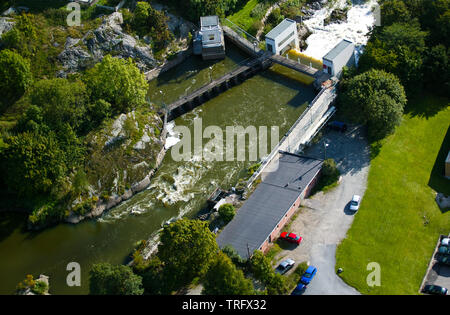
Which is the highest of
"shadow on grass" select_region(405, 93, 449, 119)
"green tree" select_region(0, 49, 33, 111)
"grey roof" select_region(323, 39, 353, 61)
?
"grey roof" select_region(323, 39, 353, 61)

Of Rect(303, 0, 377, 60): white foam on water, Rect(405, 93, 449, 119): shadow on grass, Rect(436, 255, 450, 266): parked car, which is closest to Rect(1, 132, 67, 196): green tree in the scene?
Rect(303, 0, 377, 60): white foam on water

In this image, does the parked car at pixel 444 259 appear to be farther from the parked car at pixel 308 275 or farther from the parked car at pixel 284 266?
the parked car at pixel 284 266

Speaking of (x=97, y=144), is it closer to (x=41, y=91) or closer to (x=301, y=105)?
(x=41, y=91)

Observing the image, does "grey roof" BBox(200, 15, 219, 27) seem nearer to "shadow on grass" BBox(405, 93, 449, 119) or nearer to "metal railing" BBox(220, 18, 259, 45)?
"metal railing" BBox(220, 18, 259, 45)

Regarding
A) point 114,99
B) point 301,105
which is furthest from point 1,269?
point 301,105

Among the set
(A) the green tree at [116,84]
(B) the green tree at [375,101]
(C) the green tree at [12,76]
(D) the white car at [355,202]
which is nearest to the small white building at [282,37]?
(B) the green tree at [375,101]

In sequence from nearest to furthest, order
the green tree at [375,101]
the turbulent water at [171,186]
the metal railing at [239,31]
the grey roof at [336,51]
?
the turbulent water at [171,186], the green tree at [375,101], the grey roof at [336,51], the metal railing at [239,31]
